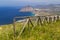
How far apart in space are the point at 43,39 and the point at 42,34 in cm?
115

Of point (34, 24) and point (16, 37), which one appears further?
point (34, 24)

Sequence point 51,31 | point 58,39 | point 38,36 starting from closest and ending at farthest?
1. point 58,39
2. point 38,36
3. point 51,31

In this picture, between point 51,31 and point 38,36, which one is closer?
point 38,36

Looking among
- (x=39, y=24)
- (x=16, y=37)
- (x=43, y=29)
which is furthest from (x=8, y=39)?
(x=39, y=24)

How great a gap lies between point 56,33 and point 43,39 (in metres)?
1.47

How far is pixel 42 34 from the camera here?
13844 mm

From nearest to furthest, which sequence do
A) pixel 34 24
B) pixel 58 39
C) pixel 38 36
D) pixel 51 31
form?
pixel 58 39 < pixel 38 36 < pixel 51 31 < pixel 34 24

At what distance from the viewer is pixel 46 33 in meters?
14.0

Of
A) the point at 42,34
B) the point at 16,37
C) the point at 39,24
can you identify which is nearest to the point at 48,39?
the point at 42,34

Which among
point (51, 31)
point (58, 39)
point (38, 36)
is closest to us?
point (58, 39)

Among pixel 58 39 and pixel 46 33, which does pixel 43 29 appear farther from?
pixel 58 39

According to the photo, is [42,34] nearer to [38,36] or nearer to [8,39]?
[38,36]

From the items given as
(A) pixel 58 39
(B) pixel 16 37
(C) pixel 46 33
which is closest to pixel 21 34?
(B) pixel 16 37

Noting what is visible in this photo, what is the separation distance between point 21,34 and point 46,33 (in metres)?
1.65
